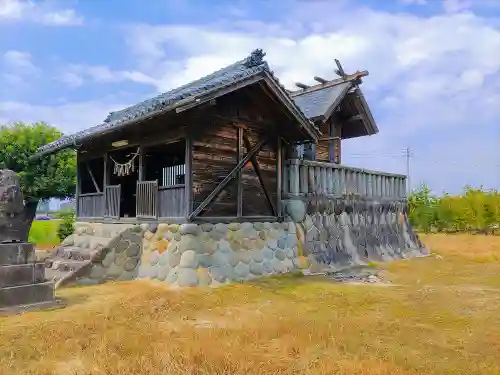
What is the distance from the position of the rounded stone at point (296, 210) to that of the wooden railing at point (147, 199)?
3.87 metres

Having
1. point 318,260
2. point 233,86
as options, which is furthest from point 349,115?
point 233,86

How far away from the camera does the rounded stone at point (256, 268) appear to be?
35.7 feet

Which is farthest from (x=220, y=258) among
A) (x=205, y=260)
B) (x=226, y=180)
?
(x=226, y=180)

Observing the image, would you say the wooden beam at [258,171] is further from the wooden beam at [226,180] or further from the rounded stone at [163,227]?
the rounded stone at [163,227]

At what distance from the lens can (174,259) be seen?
10.1 meters

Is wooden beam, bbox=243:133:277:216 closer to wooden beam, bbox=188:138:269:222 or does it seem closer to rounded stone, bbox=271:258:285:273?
wooden beam, bbox=188:138:269:222

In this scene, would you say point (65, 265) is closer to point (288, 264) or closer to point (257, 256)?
point (257, 256)

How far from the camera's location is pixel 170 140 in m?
10.8

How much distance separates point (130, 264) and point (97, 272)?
0.83m

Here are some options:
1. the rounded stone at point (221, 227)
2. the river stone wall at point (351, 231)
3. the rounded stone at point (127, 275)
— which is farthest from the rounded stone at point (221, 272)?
the river stone wall at point (351, 231)

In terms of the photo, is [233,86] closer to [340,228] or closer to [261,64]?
[261,64]

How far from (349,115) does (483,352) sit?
13816mm

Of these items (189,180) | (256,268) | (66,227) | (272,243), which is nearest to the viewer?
(189,180)

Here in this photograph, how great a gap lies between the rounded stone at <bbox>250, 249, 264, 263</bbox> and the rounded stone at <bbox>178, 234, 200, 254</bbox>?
1.74 meters
